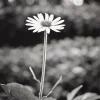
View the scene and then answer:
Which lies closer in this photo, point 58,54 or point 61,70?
point 61,70

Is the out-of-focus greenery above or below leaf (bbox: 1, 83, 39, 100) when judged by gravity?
below

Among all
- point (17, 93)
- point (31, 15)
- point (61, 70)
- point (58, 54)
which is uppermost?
point (31, 15)

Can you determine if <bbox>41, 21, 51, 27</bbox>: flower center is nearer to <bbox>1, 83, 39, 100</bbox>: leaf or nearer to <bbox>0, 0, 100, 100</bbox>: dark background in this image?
<bbox>1, 83, 39, 100</bbox>: leaf

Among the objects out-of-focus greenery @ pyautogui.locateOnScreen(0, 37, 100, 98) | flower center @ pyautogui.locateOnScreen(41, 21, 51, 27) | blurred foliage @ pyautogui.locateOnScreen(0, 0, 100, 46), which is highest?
flower center @ pyautogui.locateOnScreen(41, 21, 51, 27)

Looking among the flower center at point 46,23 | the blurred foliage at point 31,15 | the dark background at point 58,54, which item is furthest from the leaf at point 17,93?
the blurred foliage at point 31,15

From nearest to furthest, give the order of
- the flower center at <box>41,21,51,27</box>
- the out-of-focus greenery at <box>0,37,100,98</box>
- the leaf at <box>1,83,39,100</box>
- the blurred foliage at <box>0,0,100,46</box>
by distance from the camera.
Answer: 1. the leaf at <box>1,83,39,100</box>
2. the flower center at <box>41,21,51,27</box>
3. the out-of-focus greenery at <box>0,37,100,98</box>
4. the blurred foliage at <box>0,0,100,46</box>

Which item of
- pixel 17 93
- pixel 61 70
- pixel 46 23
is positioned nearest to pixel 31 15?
pixel 61 70

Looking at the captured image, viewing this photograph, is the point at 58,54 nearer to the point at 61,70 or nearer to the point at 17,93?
the point at 61,70

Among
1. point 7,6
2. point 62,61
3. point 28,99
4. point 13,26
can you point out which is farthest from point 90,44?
point 28,99

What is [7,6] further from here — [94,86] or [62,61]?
[94,86]

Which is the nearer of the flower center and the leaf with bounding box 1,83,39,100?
the leaf with bounding box 1,83,39,100

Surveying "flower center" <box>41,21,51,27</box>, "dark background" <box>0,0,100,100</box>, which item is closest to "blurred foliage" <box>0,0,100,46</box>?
"dark background" <box>0,0,100,100</box>
